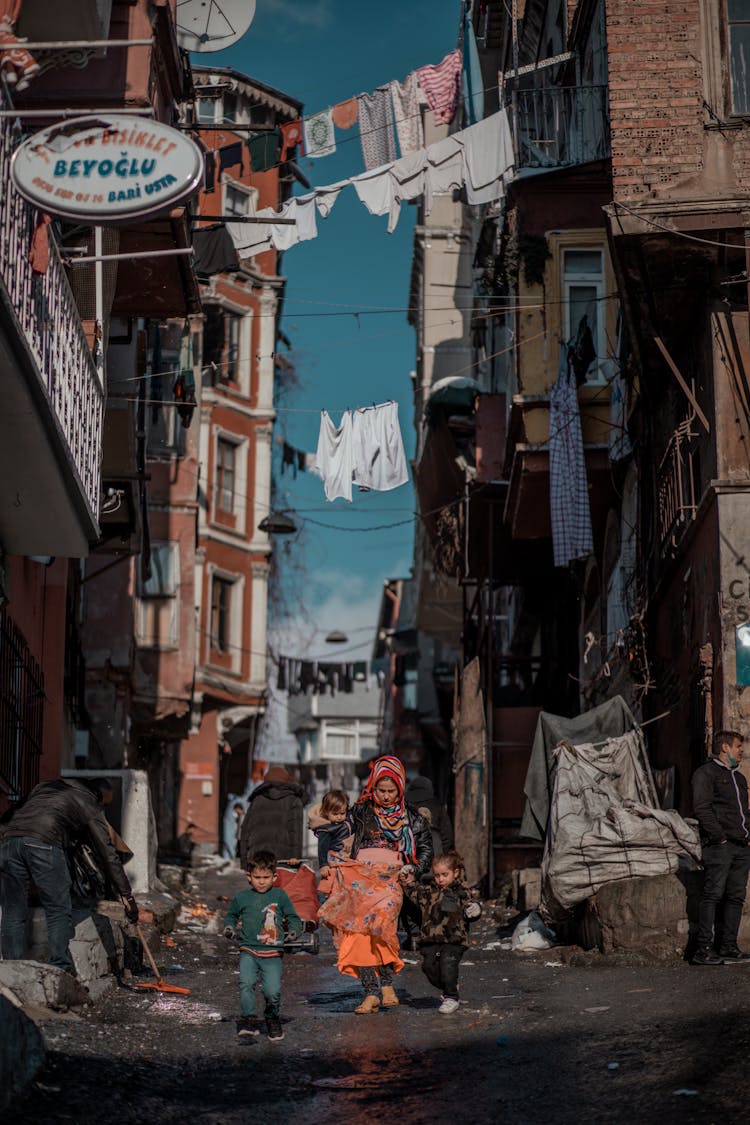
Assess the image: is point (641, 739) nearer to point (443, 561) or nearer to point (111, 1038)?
point (111, 1038)

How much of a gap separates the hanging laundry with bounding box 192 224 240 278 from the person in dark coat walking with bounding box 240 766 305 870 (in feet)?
20.6

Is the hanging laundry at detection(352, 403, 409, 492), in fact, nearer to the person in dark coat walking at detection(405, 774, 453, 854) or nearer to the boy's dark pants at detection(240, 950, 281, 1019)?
the person in dark coat walking at detection(405, 774, 453, 854)

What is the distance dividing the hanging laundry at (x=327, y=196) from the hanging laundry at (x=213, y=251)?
1.15 m

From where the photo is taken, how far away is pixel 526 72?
66.8 ft

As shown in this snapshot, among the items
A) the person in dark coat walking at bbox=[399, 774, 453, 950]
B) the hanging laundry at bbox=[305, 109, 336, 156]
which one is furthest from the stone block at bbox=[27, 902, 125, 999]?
the hanging laundry at bbox=[305, 109, 336, 156]

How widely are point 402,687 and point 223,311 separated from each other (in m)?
23.7

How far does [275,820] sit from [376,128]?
9.56 metres

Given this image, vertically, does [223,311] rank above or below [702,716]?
above

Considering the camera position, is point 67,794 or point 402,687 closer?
point 67,794

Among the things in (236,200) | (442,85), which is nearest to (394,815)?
(442,85)

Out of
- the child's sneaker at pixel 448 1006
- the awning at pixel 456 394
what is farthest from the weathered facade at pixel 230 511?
the child's sneaker at pixel 448 1006

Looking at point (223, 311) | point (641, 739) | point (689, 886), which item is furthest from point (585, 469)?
point (223, 311)

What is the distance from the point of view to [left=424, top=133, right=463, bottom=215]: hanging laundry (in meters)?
17.5

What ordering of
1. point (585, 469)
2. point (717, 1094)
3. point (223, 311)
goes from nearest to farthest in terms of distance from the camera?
A: point (717, 1094) < point (585, 469) < point (223, 311)
